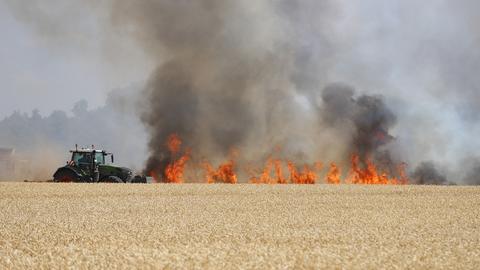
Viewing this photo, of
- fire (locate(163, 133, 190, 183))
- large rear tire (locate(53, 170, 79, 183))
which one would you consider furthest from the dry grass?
fire (locate(163, 133, 190, 183))

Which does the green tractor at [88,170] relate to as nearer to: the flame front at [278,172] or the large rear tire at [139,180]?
the large rear tire at [139,180]

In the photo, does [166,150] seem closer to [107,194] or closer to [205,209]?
[107,194]

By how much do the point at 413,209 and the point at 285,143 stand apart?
32.2m

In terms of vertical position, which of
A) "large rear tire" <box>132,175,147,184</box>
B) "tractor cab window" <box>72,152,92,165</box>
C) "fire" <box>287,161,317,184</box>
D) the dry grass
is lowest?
the dry grass

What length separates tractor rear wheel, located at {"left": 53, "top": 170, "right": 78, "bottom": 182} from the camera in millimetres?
36125

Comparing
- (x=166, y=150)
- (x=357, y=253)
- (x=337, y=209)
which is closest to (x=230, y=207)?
(x=337, y=209)

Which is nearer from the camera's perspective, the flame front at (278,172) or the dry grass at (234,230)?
the dry grass at (234,230)

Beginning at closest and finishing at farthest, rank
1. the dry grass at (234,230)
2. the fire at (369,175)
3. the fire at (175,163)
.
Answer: the dry grass at (234,230) < the fire at (175,163) < the fire at (369,175)

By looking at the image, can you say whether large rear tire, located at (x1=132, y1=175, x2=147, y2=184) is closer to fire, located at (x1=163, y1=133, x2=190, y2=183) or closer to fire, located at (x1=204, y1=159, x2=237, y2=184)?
fire, located at (x1=163, y1=133, x2=190, y2=183)

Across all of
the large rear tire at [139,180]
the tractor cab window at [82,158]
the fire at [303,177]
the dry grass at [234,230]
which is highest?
the tractor cab window at [82,158]

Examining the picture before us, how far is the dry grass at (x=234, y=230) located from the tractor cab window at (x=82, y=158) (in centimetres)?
544

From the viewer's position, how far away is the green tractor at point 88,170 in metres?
36.2

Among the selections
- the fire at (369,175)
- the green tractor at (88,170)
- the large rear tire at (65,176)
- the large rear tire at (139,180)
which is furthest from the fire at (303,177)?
the large rear tire at (65,176)

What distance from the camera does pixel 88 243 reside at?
15.1 meters
